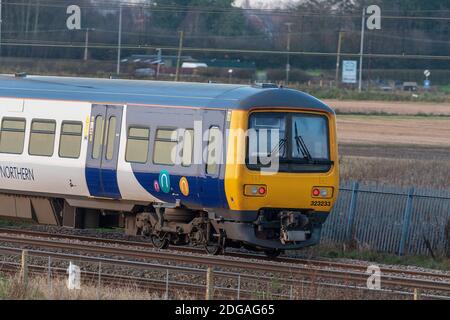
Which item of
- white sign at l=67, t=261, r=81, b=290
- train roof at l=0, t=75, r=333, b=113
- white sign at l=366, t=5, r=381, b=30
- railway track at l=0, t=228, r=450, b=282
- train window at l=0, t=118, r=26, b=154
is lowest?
railway track at l=0, t=228, r=450, b=282

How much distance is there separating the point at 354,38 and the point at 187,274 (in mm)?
38860

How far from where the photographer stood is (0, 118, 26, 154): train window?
833 inches

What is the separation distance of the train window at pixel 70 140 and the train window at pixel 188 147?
2418 mm

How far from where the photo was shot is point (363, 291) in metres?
14.6

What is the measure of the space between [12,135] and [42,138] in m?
0.77

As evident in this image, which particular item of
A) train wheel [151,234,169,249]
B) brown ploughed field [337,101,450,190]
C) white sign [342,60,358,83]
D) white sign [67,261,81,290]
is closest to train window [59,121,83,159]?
train wheel [151,234,169,249]

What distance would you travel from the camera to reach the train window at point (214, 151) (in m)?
18.2

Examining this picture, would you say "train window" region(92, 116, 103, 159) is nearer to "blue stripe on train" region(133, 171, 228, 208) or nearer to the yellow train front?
"blue stripe on train" region(133, 171, 228, 208)

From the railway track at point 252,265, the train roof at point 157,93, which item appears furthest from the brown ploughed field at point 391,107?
the railway track at point 252,265

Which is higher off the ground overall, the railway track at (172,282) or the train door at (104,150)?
the train door at (104,150)

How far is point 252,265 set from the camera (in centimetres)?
1762

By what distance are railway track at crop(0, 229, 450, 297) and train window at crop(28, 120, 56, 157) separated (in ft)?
5.51

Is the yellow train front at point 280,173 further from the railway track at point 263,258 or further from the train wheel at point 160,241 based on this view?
the train wheel at point 160,241
